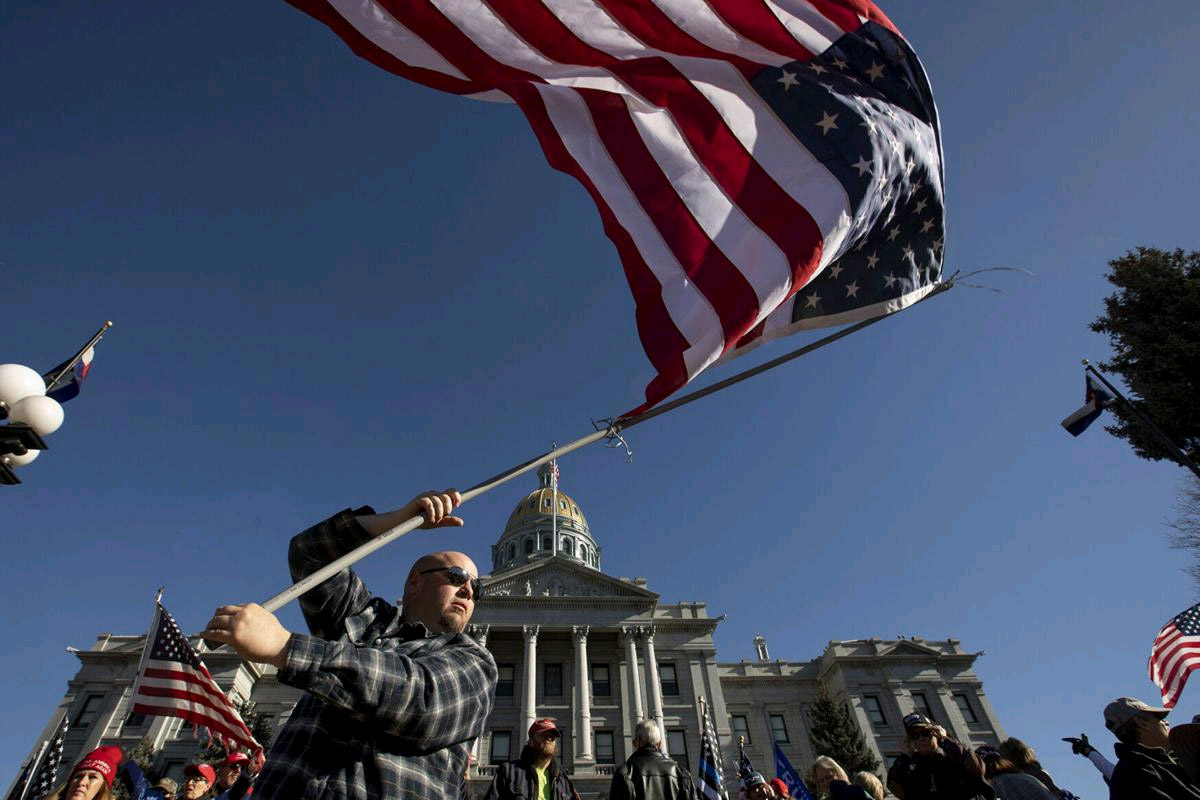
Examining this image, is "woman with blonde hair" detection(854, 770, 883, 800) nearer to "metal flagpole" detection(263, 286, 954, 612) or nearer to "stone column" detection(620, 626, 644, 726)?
"metal flagpole" detection(263, 286, 954, 612)

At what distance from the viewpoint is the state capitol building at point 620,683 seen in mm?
35188

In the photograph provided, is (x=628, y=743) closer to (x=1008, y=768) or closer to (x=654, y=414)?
(x=1008, y=768)

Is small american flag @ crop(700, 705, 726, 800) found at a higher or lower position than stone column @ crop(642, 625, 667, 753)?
lower

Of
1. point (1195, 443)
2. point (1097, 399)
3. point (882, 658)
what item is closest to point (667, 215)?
point (1097, 399)

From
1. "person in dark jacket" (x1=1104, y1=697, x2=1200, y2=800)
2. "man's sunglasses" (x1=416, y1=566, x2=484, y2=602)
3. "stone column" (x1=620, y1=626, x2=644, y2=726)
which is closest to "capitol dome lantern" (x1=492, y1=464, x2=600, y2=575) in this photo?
"stone column" (x1=620, y1=626, x2=644, y2=726)

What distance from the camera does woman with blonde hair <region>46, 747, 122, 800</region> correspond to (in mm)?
4621

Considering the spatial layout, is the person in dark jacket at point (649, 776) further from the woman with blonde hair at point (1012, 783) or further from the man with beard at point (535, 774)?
the woman with blonde hair at point (1012, 783)

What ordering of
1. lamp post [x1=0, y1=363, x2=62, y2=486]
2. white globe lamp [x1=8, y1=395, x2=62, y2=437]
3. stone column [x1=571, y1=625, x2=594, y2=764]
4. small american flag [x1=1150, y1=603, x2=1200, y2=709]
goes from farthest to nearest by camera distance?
1. stone column [x1=571, y1=625, x2=594, y2=764]
2. small american flag [x1=1150, y1=603, x2=1200, y2=709]
3. white globe lamp [x1=8, y1=395, x2=62, y2=437]
4. lamp post [x1=0, y1=363, x2=62, y2=486]

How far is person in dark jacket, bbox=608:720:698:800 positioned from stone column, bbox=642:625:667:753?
31.0 meters

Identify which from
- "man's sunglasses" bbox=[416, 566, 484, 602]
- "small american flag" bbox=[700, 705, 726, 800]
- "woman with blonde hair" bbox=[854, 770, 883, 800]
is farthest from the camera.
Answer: "small american flag" bbox=[700, 705, 726, 800]

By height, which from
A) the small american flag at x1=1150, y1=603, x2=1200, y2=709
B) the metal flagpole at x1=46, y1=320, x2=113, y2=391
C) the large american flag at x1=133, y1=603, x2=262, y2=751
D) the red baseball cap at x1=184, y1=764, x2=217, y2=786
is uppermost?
the metal flagpole at x1=46, y1=320, x2=113, y2=391

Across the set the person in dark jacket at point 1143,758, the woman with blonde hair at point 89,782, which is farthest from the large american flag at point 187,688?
the person in dark jacket at point 1143,758

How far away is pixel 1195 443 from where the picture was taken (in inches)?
597

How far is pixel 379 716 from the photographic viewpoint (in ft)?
5.29
